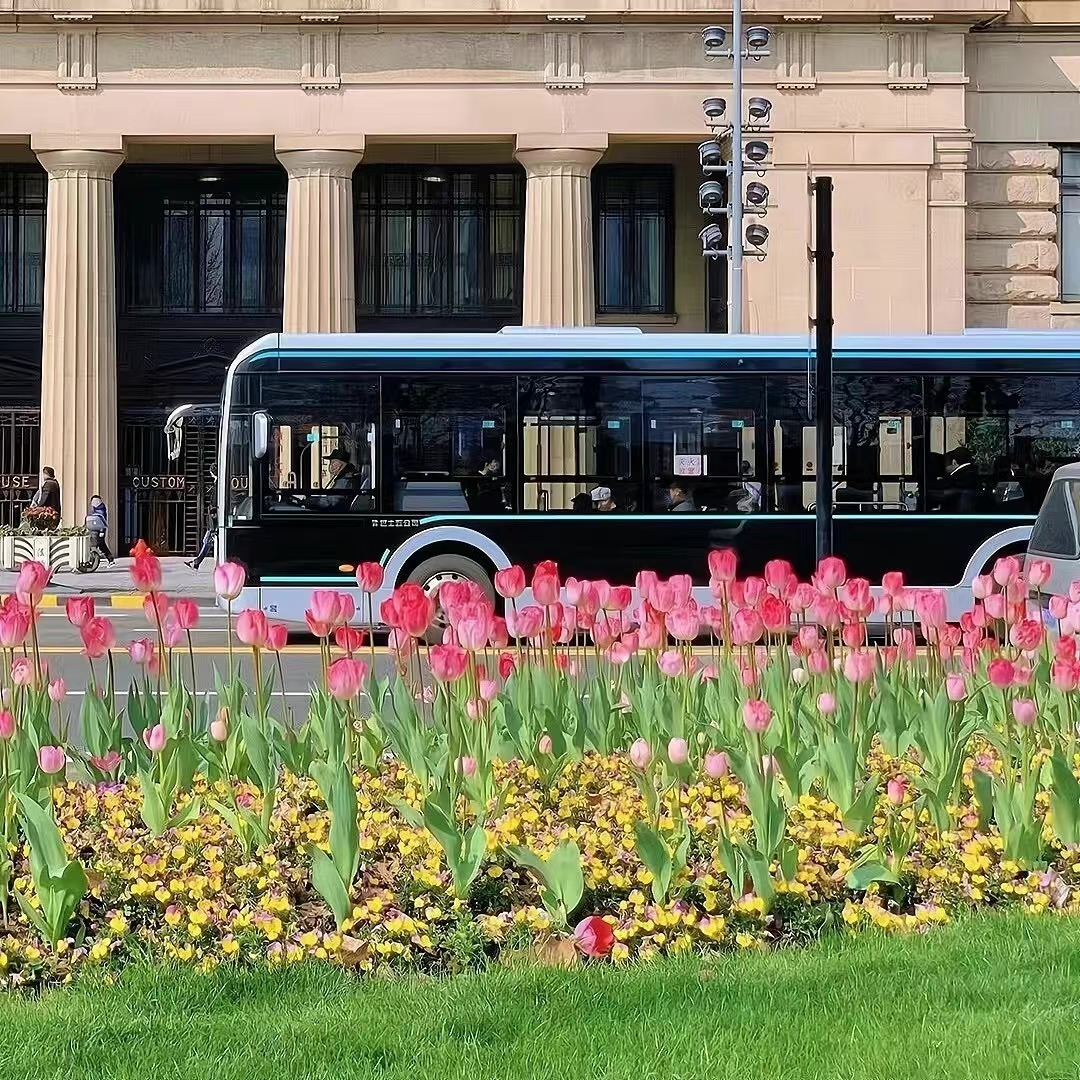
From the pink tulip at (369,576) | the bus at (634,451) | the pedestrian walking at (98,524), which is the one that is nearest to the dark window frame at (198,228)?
the pedestrian walking at (98,524)

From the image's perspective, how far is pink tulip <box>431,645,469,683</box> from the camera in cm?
602

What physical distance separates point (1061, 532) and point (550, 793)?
7.71 m

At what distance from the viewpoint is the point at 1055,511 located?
13.8 meters

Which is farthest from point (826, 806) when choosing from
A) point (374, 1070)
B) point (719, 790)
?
point (374, 1070)

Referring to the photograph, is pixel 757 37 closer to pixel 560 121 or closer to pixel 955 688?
Answer: pixel 560 121

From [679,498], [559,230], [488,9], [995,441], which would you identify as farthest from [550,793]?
[488,9]

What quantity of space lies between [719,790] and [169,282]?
108 ft

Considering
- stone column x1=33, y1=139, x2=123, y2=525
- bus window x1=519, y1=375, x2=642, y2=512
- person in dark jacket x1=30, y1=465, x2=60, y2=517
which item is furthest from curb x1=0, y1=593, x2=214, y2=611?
bus window x1=519, y1=375, x2=642, y2=512

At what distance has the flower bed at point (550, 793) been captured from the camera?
5.47m

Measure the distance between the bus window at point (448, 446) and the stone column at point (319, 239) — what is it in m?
13.7

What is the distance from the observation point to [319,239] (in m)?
32.6

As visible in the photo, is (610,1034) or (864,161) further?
(864,161)

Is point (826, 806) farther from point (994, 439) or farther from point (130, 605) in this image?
point (130, 605)

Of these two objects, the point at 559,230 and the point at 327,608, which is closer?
the point at 327,608
